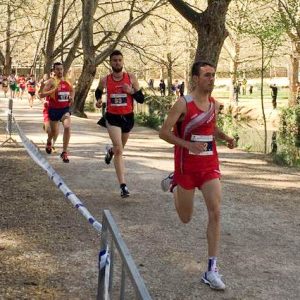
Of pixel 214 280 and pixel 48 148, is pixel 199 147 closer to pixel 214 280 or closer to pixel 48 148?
pixel 214 280

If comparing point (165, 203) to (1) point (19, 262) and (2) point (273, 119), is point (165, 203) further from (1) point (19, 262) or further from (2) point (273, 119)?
(2) point (273, 119)

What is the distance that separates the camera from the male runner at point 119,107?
759cm

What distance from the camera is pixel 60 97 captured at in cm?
1050

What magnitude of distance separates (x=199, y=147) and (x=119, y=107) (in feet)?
10.7

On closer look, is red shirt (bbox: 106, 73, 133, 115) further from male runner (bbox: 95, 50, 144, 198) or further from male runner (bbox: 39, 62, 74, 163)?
male runner (bbox: 39, 62, 74, 163)

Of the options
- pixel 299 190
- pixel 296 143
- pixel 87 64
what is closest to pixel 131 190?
pixel 299 190

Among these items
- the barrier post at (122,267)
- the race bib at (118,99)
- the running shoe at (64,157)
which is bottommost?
the running shoe at (64,157)

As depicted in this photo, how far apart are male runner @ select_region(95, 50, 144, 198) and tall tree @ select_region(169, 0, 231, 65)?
4608mm

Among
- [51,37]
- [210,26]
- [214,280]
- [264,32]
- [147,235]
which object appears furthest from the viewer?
[51,37]

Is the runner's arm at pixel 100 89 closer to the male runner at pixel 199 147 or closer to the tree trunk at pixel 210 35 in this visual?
the male runner at pixel 199 147

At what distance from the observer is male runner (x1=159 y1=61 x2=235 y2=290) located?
4652 millimetres

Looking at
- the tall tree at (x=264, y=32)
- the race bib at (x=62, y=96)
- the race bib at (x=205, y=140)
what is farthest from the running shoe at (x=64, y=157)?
the tall tree at (x=264, y=32)

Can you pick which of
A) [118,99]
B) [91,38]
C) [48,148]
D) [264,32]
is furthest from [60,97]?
[91,38]

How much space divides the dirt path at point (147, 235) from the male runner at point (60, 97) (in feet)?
2.69
